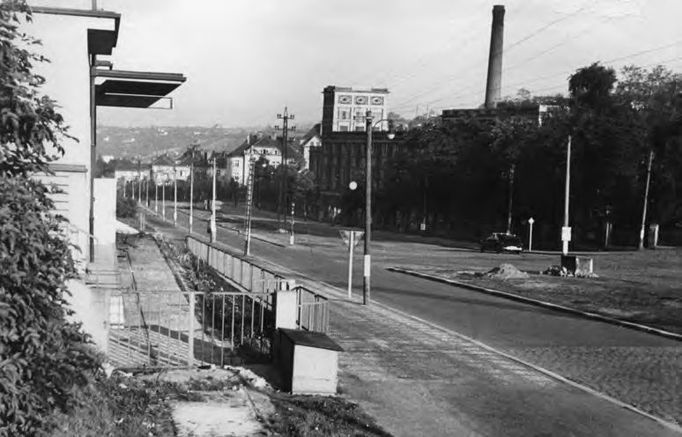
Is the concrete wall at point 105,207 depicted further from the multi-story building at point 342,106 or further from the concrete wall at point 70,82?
the multi-story building at point 342,106

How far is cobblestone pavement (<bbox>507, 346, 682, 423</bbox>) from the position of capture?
1345 centimetres

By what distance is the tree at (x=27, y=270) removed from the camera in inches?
196

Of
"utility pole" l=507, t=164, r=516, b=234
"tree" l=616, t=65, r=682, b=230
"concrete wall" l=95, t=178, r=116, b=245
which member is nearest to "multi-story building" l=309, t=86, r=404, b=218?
"utility pole" l=507, t=164, r=516, b=234

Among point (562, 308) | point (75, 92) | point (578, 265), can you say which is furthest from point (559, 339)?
point (578, 265)

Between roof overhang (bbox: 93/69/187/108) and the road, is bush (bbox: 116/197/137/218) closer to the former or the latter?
the road

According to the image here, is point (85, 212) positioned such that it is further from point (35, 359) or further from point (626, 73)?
point (626, 73)

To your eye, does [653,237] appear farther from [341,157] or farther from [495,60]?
[341,157]

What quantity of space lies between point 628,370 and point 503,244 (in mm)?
46864

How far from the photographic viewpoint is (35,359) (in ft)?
17.1

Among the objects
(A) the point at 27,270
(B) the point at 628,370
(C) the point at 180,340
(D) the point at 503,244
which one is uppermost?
(A) the point at 27,270

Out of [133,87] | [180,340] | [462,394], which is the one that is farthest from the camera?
[133,87]

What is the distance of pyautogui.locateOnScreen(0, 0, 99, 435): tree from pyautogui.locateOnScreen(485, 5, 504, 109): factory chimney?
100 m

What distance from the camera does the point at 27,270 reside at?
16.8 feet

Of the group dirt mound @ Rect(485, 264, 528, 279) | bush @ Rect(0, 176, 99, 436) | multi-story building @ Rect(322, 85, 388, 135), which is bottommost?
dirt mound @ Rect(485, 264, 528, 279)
